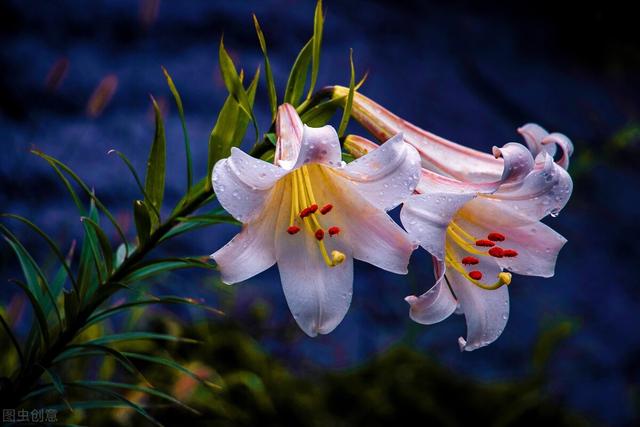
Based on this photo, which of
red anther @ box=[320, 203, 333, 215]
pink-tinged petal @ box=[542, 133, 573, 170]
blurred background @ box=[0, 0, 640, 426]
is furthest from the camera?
blurred background @ box=[0, 0, 640, 426]

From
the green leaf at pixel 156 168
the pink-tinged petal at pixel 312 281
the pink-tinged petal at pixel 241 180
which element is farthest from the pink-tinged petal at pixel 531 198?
the green leaf at pixel 156 168

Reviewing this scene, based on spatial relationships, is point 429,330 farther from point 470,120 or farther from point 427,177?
point 427,177

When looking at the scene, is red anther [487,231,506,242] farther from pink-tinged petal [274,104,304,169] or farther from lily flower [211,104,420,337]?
pink-tinged petal [274,104,304,169]

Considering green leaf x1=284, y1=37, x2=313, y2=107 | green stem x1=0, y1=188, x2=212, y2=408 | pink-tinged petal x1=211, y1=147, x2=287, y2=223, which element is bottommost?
green stem x1=0, y1=188, x2=212, y2=408

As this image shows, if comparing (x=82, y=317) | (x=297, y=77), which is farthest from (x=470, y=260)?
(x=82, y=317)

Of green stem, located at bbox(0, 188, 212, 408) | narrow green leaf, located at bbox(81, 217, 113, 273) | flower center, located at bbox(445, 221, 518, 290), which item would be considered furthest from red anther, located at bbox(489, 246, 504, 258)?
narrow green leaf, located at bbox(81, 217, 113, 273)

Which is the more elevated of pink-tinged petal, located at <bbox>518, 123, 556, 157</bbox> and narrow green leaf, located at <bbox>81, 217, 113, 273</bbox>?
pink-tinged petal, located at <bbox>518, 123, 556, 157</bbox>
